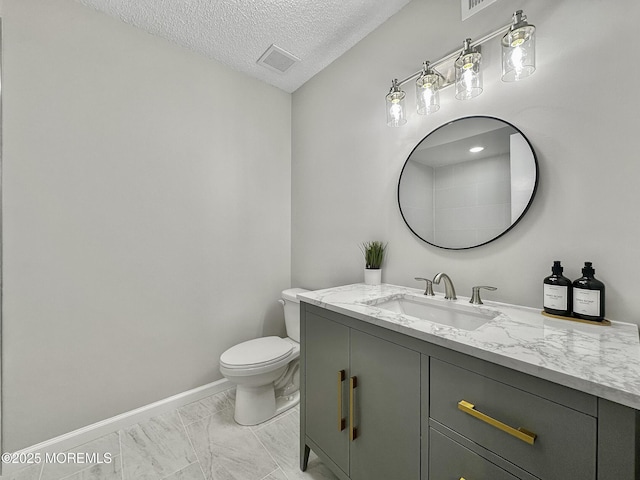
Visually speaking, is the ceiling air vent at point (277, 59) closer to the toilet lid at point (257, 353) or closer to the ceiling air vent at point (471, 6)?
the ceiling air vent at point (471, 6)

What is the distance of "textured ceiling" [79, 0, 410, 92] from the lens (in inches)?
62.2

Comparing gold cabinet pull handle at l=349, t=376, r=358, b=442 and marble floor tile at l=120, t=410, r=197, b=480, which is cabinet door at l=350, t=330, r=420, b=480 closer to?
gold cabinet pull handle at l=349, t=376, r=358, b=442

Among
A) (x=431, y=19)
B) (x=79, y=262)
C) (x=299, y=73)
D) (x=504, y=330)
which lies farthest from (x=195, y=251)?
(x=431, y=19)

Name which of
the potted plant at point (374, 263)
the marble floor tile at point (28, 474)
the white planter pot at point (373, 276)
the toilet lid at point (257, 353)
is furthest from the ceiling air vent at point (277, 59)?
the marble floor tile at point (28, 474)

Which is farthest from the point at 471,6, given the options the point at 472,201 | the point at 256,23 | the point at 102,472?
the point at 102,472

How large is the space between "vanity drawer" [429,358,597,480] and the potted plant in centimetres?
85

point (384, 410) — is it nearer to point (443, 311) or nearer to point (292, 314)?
point (443, 311)

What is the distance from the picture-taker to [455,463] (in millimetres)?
785

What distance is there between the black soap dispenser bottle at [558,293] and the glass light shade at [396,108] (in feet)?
3.32

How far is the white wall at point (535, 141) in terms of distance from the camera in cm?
94

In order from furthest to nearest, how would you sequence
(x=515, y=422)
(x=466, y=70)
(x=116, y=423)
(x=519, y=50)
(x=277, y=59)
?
(x=277, y=59), (x=116, y=423), (x=466, y=70), (x=519, y=50), (x=515, y=422)

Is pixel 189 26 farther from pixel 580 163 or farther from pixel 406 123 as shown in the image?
pixel 580 163

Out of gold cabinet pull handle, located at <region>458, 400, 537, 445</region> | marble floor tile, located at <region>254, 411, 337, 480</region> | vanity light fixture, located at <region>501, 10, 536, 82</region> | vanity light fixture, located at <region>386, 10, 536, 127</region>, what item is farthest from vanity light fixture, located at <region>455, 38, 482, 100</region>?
marble floor tile, located at <region>254, 411, 337, 480</region>

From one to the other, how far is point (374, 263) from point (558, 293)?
0.89 m
